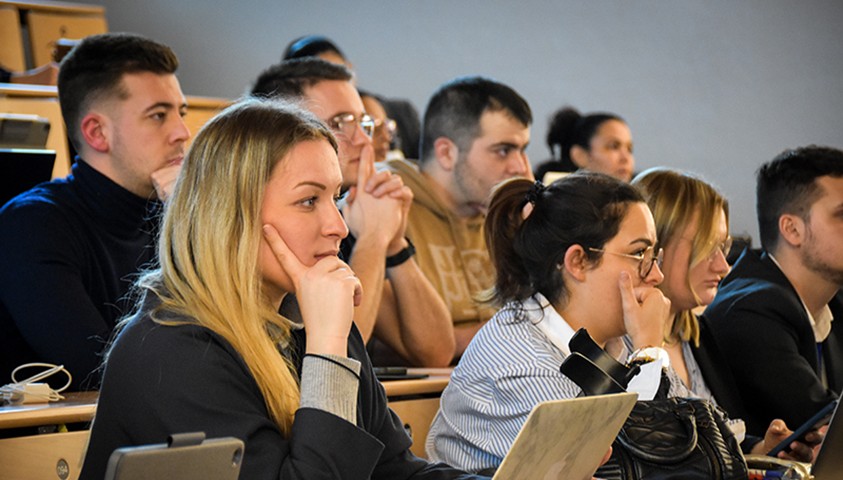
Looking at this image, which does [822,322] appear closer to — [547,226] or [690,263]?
[690,263]

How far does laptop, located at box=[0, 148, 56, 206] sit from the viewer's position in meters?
2.35

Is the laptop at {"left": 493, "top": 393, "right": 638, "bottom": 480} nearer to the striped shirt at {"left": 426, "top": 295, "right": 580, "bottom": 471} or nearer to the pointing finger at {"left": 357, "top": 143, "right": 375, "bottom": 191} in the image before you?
the striped shirt at {"left": 426, "top": 295, "right": 580, "bottom": 471}

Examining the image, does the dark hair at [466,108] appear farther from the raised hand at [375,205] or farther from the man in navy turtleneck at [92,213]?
the man in navy turtleneck at [92,213]

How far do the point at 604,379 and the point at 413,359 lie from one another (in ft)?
4.08

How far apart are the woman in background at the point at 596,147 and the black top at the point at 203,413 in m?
3.75

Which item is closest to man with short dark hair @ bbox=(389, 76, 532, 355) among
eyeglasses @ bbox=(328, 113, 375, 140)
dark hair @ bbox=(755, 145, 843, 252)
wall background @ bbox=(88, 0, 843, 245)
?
eyeglasses @ bbox=(328, 113, 375, 140)

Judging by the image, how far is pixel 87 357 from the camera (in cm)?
215

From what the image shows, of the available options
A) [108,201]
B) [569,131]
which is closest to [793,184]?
[108,201]

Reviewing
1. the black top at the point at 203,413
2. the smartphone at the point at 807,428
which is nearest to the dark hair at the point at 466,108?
the smartphone at the point at 807,428

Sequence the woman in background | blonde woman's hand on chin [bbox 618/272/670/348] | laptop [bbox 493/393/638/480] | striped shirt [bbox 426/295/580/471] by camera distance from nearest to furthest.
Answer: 1. laptop [bbox 493/393/638/480]
2. striped shirt [bbox 426/295/580/471]
3. blonde woman's hand on chin [bbox 618/272/670/348]
4. the woman in background

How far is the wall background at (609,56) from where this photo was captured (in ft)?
17.4

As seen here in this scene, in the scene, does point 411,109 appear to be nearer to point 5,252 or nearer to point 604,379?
point 5,252

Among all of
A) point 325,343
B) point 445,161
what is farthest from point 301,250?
point 445,161

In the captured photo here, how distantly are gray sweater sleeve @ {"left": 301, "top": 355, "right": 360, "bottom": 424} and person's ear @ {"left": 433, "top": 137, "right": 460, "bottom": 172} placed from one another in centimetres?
206
